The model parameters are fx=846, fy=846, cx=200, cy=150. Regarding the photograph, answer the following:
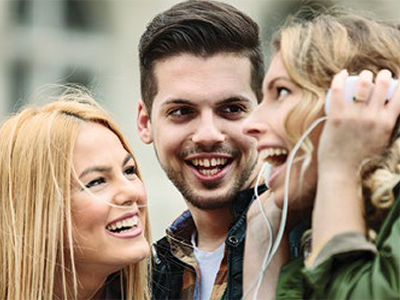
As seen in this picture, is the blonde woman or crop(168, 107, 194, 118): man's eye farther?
crop(168, 107, 194, 118): man's eye

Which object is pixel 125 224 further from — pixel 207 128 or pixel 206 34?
pixel 206 34

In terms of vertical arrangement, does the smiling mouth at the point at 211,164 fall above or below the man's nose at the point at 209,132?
below

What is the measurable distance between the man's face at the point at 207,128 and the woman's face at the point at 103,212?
202 millimetres

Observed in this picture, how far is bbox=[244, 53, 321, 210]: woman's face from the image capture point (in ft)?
7.26

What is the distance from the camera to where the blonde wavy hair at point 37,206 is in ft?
9.46

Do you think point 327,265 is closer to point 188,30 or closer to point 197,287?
point 197,287

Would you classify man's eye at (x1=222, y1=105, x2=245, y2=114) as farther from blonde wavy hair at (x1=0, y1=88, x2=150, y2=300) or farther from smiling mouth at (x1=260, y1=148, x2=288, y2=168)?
smiling mouth at (x1=260, y1=148, x2=288, y2=168)

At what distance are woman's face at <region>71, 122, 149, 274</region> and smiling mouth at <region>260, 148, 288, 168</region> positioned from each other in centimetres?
75

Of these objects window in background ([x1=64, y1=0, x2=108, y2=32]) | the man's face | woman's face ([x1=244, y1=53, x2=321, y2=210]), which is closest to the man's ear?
the man's face

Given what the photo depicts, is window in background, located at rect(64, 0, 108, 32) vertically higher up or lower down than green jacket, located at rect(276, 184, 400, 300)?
higher up

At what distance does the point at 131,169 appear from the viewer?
3.09 metres

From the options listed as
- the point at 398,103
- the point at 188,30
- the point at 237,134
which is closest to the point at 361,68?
the point at 398,103

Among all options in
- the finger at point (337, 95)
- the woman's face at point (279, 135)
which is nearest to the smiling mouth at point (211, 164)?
the woman's face at point (279, 135)

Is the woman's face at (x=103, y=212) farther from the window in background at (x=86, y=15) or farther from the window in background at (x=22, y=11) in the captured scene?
the window in background at (x=22, y=11)
